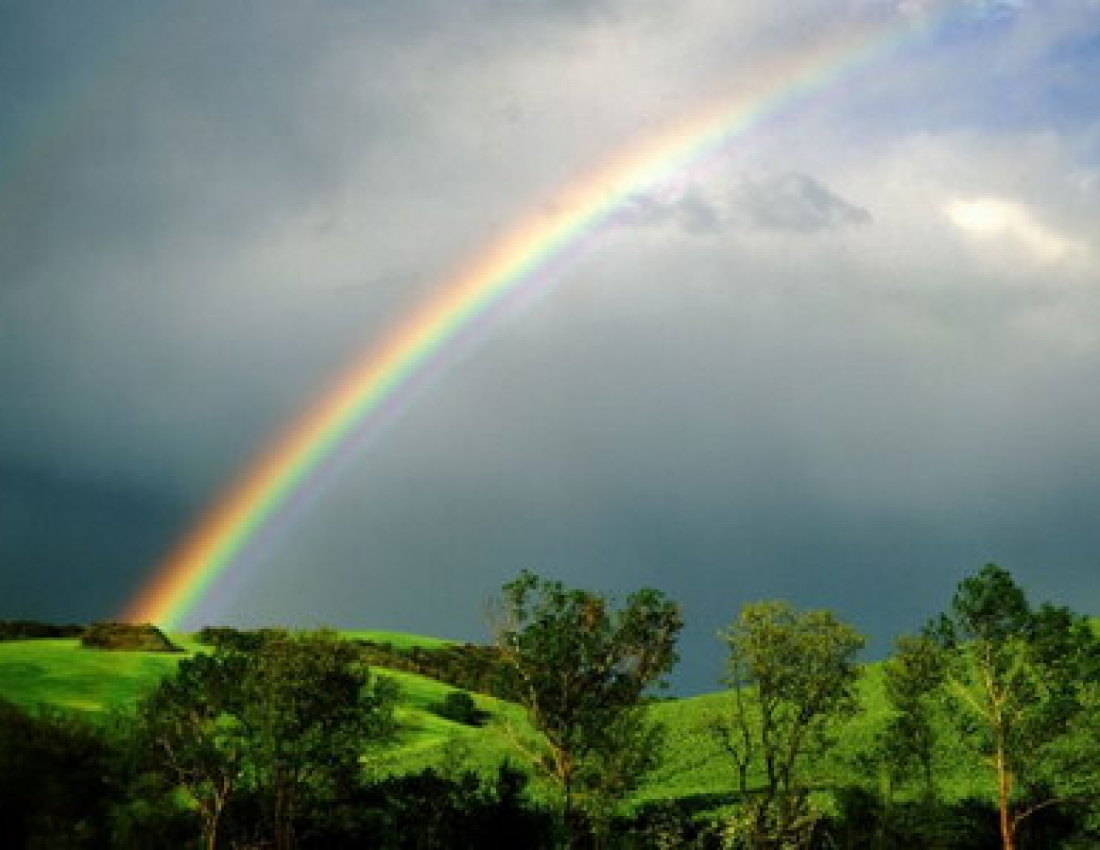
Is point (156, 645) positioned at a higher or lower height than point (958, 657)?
higher

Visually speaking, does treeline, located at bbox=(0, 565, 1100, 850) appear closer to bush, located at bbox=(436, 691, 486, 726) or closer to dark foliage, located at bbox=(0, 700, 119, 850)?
dark foliage, located at bbox=(0, 700, 119, 850)

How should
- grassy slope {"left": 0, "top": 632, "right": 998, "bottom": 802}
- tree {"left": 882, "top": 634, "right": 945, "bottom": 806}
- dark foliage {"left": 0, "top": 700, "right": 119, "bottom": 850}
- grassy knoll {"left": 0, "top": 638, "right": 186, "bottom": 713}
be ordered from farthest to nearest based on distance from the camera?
grassy knoll {"left": 0, "top": 638, "right": 186, "bottom": 713} → grassy slope {"left": 0, "top": 632, "right": 998, "bottom": 802} → tree {"left": 882, "top": 634, "right": 945, "bottom": 806} → dark foliage {"left": 0, "top": 700, "right": 119, "bottom": 850}

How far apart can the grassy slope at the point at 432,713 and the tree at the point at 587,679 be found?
940 centimetres

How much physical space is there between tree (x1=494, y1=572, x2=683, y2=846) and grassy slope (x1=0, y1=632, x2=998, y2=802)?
370 inches

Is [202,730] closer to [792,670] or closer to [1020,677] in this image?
[792,670]

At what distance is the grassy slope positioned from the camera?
312ft

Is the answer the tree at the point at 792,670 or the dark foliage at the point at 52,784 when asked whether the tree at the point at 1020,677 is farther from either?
the dark foliage at the point at 52,784

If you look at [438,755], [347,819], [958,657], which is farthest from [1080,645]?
[438,755]

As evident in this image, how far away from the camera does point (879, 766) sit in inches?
2756

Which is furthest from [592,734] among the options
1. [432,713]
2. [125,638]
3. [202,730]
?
[125,638]

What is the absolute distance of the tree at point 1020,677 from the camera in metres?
61.4

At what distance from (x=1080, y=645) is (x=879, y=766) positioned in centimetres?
1416

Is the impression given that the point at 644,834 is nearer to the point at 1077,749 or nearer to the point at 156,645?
the point at 1077,749

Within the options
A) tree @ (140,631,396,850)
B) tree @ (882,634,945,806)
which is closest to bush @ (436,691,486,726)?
tree @ (882,634,945,806)
